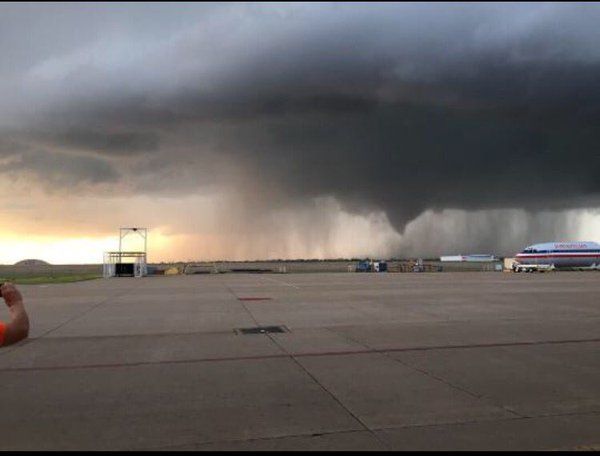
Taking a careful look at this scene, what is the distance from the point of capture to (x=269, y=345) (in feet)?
39.6

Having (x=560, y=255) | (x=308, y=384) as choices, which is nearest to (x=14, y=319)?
(x=308, y=384)

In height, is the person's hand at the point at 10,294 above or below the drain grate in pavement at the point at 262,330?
above

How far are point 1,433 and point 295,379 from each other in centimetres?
416

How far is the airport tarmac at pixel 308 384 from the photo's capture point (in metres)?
6.01

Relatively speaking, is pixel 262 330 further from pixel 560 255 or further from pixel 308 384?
pixel 560 255

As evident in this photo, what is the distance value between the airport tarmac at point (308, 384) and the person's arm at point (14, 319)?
2.59 meters

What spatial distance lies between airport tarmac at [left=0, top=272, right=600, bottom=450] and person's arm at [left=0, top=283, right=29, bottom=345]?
102 inches

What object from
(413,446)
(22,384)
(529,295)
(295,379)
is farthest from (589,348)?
(529,295)

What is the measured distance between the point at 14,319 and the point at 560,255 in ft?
256

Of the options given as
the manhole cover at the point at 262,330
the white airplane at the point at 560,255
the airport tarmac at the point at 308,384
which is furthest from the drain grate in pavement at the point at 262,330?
the white airplane at the point at 560,255

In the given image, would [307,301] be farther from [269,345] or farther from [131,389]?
[131,389]

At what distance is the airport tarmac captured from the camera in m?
6.01

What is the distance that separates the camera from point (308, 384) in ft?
27.6

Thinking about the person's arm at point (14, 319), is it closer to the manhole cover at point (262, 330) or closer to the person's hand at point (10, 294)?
the person's hand at point (10, 294)
